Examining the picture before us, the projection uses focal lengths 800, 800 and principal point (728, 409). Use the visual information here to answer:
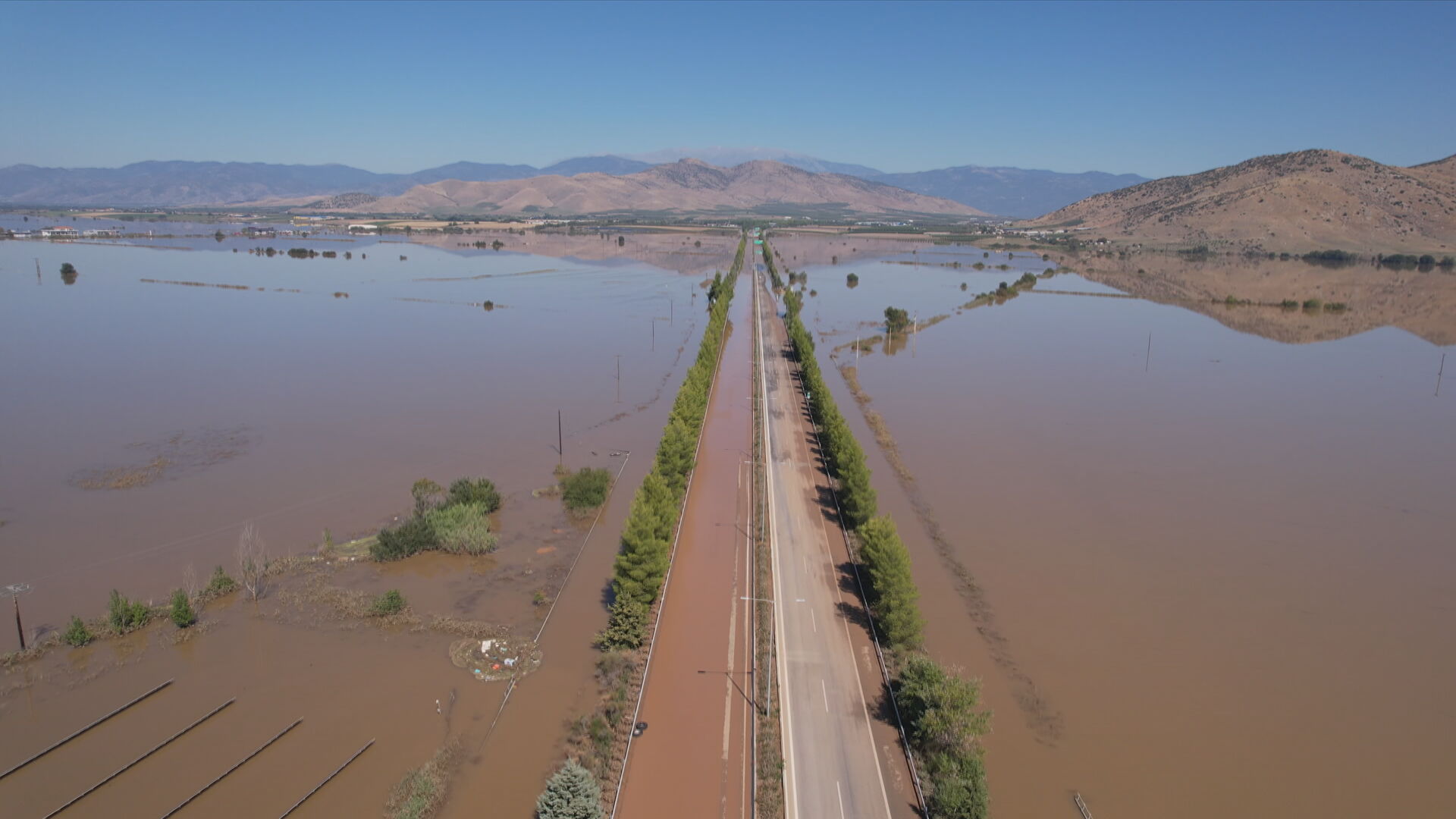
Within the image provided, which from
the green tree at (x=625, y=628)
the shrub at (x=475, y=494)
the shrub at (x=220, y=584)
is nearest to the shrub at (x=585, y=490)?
the shrub at (x=475, y=494)

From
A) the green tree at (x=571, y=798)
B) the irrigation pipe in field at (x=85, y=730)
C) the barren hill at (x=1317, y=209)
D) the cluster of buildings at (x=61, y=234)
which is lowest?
the irrigation pipe in field at (x=85, y=730)

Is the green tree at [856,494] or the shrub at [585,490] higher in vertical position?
the green tree at [856,494]

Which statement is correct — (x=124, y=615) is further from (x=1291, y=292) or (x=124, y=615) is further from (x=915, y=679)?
(x=1291, y=292)

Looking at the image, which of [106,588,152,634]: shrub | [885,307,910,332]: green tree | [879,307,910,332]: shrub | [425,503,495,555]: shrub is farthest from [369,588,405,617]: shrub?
[885,307,910,332]: green tree

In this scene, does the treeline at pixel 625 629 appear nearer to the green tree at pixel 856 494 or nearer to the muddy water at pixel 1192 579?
the green tree at pixel 856 494

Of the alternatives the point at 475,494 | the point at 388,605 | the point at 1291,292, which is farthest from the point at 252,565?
the point at 1291,292

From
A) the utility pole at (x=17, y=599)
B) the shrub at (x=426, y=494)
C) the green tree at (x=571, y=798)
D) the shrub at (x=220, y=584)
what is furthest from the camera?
the shrub at (x=426, y=494)

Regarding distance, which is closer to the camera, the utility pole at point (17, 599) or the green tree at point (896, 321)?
the utility pole at point (17, 599)

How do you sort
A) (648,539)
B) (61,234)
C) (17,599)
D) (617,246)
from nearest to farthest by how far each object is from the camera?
(648,539) < (17,599) < (61,234) < (617,246)
